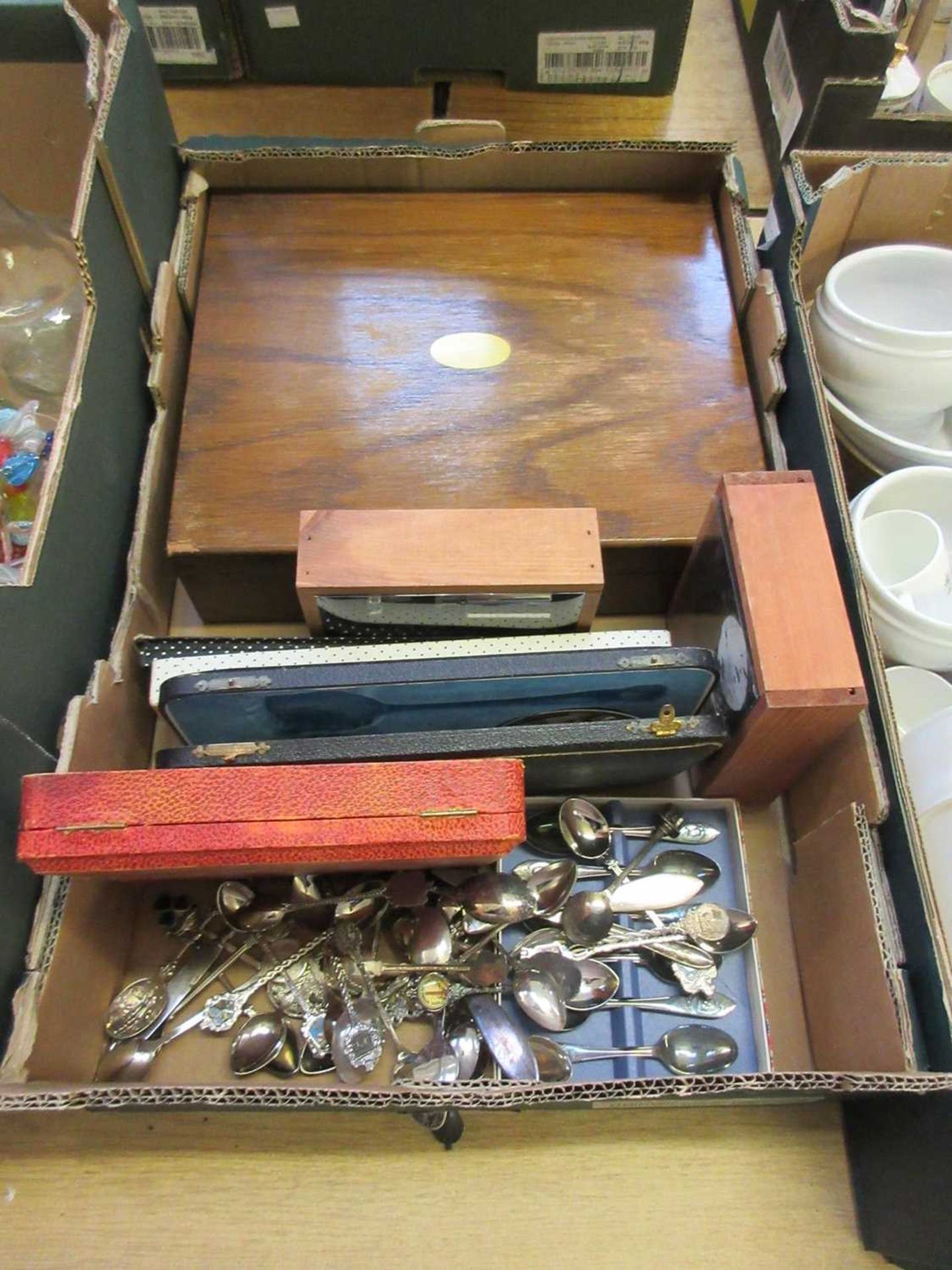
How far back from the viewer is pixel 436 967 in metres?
0.64

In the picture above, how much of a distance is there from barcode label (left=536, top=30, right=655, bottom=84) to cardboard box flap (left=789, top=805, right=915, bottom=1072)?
77cm

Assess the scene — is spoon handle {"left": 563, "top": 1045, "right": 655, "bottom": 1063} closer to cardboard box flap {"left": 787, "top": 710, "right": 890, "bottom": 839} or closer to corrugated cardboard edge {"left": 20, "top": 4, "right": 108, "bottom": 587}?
cardboard box flap {"left": 787, "top": 710, "right": 890, "bottom": 839}

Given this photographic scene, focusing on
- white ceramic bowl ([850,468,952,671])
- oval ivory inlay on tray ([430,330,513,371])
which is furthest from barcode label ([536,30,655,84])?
white ceramic bowl ([850,468,952,671])

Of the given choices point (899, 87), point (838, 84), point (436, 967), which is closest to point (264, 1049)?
point (436, 967)

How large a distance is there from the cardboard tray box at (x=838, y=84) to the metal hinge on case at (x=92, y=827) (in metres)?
0.81

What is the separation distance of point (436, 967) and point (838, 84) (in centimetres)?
79

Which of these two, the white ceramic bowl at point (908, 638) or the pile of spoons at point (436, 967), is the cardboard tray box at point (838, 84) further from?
the pile of spoons at point (436, 967)

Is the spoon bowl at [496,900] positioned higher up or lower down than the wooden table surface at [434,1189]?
higher up

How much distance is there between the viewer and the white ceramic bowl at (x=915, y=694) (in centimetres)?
70

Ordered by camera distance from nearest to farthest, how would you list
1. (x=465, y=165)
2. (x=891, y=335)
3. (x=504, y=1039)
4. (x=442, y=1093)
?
(x=442, y=1093) < (x=504, y=1039) < (x=891, y=335) < (x=465, y=165)

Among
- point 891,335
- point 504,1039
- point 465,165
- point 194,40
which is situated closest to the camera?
point 504,1039

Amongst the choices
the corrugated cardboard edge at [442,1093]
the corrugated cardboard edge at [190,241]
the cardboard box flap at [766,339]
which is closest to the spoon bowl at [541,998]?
the corrugated cardboard edge at [442,1093]

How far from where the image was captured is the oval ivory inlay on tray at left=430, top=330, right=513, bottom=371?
2.53 ft

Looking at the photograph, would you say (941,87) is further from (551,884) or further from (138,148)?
(551,884)
